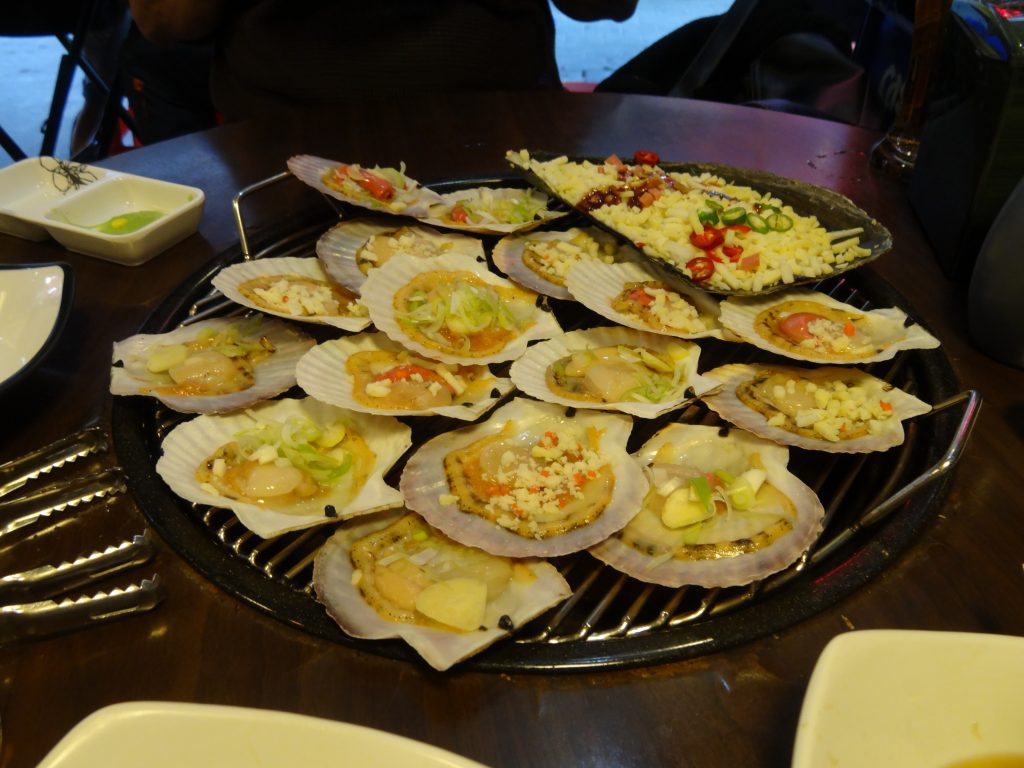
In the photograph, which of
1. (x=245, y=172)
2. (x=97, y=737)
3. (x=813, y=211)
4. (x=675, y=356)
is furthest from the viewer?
(x=245, y=172)

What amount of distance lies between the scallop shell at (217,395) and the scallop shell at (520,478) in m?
0.44

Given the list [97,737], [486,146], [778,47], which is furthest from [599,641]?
[778,47]

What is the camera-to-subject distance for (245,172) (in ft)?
8.54

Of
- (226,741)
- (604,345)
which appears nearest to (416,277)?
(604,345)

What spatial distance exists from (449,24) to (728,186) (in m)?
1.46

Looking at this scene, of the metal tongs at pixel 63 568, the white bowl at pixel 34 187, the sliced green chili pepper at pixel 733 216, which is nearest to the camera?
the metal tongs at pixel 63 568

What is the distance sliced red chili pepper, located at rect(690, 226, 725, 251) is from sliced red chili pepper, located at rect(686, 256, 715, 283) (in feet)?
0.28

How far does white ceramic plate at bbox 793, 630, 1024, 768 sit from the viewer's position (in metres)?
0.85

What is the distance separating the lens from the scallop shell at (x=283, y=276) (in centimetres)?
186

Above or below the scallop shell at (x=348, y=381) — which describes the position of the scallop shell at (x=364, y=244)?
above

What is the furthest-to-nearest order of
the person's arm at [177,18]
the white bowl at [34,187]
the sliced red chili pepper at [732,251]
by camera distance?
the person's arm at [177,18] < the white bowl at [34,187] < the sliced red chili pepper at [732,251]

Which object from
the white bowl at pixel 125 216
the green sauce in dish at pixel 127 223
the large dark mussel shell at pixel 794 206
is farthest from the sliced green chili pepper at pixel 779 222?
the green sauce in dish at pixel 127 223

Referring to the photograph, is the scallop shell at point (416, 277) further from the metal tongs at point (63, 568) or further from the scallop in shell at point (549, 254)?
the metal tongs at point (63, 568)

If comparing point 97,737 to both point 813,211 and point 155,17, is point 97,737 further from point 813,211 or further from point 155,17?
point 155,17
